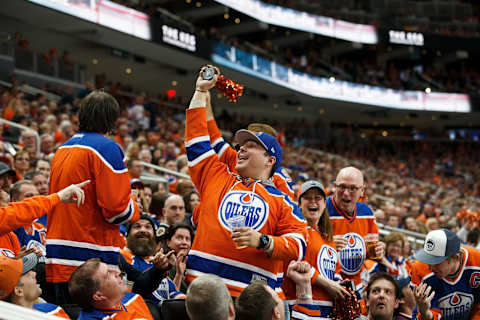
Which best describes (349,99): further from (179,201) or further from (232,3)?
(179,201)

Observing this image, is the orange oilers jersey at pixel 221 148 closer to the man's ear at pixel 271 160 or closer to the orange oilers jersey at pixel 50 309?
the man's ear at pixel 271 160

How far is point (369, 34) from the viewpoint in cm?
2683

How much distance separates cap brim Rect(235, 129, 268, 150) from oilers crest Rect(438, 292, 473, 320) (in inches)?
81.0

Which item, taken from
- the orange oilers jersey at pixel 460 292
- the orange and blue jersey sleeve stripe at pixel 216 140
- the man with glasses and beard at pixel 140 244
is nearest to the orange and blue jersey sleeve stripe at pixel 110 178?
the orange and blue jersey sleeve stripe at pixel 216 140

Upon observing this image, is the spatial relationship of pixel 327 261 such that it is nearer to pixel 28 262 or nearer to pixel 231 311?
pixel 231 311

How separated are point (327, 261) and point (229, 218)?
1179 mm

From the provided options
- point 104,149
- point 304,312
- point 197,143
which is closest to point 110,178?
point 104,149

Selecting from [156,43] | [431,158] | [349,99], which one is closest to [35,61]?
[156,43]

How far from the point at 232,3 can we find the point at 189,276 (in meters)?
18.0

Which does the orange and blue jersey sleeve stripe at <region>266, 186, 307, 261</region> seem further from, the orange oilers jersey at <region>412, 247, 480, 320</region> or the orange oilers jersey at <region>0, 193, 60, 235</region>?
the orange oilers jersey at <region>412, 247, 480, 320</region>

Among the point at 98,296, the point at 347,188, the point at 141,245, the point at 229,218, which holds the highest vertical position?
the point at 347,188

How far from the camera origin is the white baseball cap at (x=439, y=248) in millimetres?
4008

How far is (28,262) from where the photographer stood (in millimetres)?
2945

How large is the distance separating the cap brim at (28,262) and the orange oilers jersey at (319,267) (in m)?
1.48
